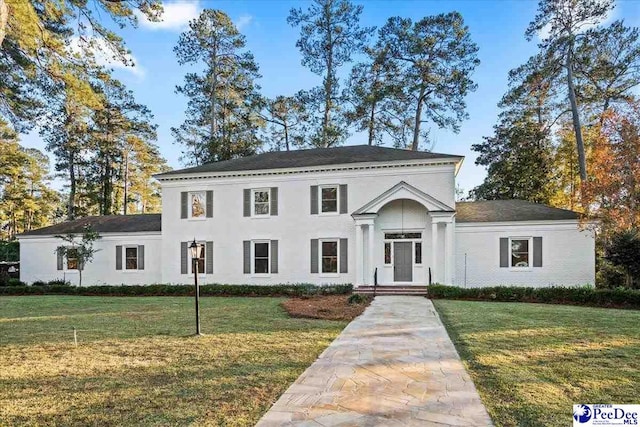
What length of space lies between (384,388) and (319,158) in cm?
1610

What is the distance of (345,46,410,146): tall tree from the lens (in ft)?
→ 97.6

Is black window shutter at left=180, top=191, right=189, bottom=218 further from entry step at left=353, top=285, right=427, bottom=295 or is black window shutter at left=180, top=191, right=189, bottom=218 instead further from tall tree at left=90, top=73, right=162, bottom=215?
tall tree at left=90, top=73, right=162, bottom=215

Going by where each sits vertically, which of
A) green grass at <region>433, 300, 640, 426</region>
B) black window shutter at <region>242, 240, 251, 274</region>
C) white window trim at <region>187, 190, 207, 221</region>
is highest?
white window trim at <region>187, 190, 207, 221</region>

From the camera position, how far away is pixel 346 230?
18609 mm

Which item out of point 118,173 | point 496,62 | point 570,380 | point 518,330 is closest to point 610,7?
point 496,62

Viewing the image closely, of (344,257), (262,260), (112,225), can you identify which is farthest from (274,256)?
(112,225)

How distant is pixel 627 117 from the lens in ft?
53.4

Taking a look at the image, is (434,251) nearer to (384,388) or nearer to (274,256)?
(274,256)

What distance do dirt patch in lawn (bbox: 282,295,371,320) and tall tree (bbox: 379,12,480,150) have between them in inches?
733

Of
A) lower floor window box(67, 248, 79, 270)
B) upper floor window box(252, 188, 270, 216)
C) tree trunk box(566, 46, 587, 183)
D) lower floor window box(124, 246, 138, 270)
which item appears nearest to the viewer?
upper floor window box(252, 188, 270, 216)

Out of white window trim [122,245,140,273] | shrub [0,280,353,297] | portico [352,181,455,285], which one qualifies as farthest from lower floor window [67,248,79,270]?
portico [352,181,455,285]

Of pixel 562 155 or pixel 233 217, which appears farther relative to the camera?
pixel 562 155

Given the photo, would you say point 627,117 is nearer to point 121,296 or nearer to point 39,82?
point 39,82

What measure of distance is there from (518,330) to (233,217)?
14.4 metres
